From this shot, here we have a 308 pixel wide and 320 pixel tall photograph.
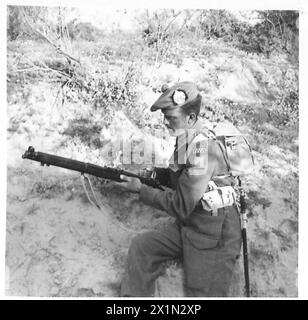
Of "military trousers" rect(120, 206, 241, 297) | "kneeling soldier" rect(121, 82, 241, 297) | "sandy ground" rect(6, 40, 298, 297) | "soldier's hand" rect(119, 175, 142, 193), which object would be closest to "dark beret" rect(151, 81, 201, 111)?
"kneeling soldier" rect(121, 82, 241, 297)

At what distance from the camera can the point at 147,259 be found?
3270 millimetres

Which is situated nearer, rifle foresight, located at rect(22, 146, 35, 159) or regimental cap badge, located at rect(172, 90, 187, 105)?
regimental cap badge, located at rect(172, 90, 187, 105)

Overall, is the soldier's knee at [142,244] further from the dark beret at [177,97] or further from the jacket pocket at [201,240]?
the dark beret at [177,97]

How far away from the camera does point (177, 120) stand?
3.24 metres

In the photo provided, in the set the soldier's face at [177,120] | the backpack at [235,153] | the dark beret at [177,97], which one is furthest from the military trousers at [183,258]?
the dark beret at [177,97]

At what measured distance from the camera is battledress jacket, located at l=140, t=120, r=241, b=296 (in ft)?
10.3

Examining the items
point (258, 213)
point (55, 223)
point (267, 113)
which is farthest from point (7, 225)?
point (267, 113)

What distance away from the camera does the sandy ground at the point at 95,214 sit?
3.41 m

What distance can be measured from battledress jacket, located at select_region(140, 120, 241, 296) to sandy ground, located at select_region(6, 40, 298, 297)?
0.20 m

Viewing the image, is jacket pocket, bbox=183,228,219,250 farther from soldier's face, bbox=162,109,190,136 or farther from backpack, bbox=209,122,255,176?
soldier's face, bbox=162,109,190,136

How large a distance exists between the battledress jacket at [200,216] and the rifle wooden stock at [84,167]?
14 centimetres

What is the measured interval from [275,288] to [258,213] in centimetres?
58

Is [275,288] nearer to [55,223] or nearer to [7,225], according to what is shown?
[55,223]
